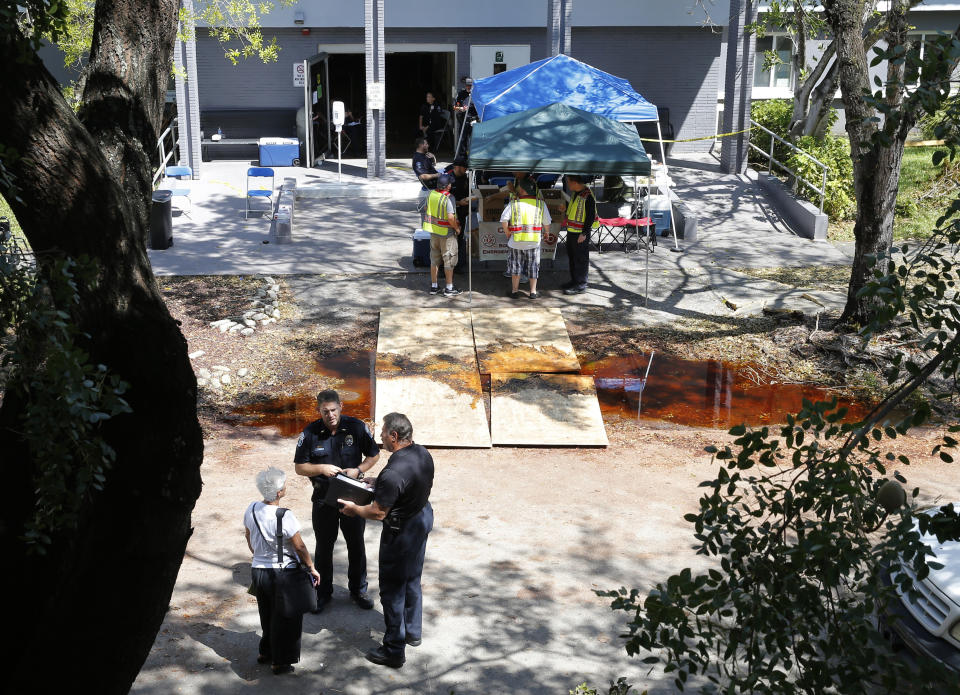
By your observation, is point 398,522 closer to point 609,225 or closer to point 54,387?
point 54,387

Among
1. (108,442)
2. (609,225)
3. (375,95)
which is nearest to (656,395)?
(609,225)

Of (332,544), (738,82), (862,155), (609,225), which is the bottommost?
(332,544)

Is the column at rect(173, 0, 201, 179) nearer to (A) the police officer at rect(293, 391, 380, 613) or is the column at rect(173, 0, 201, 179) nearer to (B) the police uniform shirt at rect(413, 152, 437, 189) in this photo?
(B) the police uniform shirt at rect(413, 152, 437, 189)

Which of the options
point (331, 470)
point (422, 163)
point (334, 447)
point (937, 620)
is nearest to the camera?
point (937, 620)

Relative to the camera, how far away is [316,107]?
23938 millimetres

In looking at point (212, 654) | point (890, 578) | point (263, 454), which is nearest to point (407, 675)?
point (212, 654)

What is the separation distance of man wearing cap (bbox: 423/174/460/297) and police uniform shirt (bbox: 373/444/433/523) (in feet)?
25.9

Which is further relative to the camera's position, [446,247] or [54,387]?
[446,247]

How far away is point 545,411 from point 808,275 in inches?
279

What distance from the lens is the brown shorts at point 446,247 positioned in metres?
14.5

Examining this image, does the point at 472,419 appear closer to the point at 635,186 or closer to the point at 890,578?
the point at 890,578

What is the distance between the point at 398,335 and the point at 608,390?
108 inches

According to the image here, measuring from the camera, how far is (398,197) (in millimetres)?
21016

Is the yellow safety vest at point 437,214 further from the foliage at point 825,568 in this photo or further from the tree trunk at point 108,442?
the foliage at point 825,568
